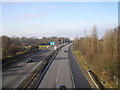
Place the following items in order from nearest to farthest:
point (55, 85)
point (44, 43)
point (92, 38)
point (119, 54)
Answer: point (55, 85) → point (119, 54) → point (92, 38) → point (44, 43)

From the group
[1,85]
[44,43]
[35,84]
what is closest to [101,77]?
[35,84]

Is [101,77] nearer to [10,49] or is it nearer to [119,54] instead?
[119,54]

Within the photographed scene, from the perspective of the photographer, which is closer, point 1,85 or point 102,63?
point 1,85

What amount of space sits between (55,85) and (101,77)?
767 cm

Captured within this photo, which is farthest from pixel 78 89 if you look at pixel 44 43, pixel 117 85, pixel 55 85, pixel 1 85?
pixel 44 43

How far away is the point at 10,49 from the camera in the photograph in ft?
147

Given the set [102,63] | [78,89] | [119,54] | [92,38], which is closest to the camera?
[78,89]

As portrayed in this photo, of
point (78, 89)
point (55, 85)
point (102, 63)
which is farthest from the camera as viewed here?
point (102, 63)

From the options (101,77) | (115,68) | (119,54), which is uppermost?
(119,54)

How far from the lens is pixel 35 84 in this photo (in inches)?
773

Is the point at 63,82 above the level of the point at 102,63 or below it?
below

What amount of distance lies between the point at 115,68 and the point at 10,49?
102 ft

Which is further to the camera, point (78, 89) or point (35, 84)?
point (35, 84)

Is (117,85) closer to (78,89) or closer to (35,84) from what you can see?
(78,89)
